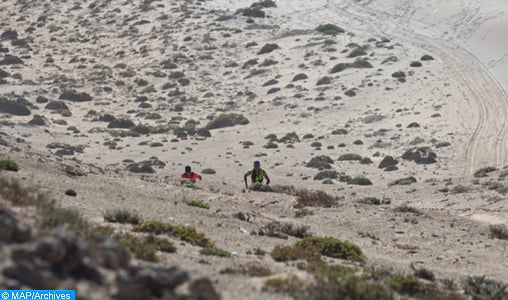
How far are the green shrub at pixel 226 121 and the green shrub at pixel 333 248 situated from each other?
38033 millimetres

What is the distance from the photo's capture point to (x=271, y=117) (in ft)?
189

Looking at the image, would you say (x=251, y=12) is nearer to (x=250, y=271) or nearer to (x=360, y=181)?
(x=360, y=181)

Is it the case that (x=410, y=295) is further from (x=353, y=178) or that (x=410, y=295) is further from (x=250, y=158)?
(x=250, y=158)

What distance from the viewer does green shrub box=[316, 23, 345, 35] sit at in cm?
7923

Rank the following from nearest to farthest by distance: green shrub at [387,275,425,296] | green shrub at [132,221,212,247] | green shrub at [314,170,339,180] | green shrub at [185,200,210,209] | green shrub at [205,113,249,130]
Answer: green shrub at [387,275,425,296]
green shrub at [132,221,212,247]
green shrub at [185,200,210,209]
green shrub at [314,170,339,180]
green shrub at [205,113,249,130]

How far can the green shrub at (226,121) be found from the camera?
55250 mm

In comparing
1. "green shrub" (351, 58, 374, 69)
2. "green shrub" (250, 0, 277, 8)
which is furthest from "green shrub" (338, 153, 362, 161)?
"green shrub" (250, 0, 277, 8)

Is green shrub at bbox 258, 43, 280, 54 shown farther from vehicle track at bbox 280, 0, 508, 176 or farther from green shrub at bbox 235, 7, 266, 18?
green shrub at bbox 235, 7, 266, 18

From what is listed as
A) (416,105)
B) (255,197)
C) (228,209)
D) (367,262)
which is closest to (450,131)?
(416,105)

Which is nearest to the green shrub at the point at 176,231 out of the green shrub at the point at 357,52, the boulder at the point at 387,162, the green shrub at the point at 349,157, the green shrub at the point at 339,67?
the boulder at the point at 387,162

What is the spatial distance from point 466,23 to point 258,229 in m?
67.7

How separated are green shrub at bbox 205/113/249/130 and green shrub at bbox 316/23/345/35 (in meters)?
26.0

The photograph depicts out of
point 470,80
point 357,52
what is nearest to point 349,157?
point 470,80

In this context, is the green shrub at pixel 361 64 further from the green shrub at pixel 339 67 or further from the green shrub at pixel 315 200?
the green shrub at pixel 315 200
